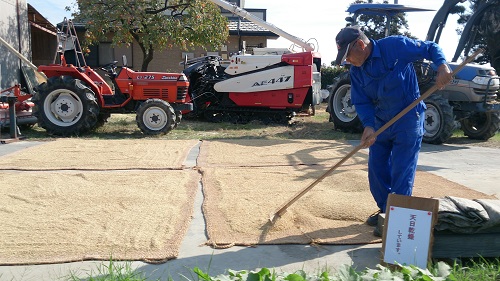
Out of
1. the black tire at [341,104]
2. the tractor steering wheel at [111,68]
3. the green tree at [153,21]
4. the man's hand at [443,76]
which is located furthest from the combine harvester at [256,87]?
the man's hand at [443,76]

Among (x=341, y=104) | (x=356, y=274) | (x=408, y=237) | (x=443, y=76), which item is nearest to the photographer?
(x=356, y=274)

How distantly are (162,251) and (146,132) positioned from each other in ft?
22.0

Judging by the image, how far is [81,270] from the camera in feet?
10.2

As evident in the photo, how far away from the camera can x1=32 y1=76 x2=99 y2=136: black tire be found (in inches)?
381

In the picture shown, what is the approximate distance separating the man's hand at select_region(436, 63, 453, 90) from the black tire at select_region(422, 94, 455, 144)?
18.0 feet

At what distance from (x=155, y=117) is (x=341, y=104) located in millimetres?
4065

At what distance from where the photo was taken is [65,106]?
32.3 ft

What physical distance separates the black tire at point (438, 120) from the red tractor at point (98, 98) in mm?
4762

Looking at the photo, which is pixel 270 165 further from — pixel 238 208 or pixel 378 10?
pixel 378 10

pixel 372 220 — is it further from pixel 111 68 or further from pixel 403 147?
pixel 111 68

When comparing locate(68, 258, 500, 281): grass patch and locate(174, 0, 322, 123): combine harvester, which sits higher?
locate(174, 0, 322, 123): combine harvester

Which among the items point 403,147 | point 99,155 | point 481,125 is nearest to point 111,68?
point 99,155

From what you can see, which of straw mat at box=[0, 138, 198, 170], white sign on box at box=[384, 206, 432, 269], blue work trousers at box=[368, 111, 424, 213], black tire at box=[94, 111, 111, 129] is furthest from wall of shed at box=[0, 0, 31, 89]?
white sign on box at box=[384, 206, 432, 269]

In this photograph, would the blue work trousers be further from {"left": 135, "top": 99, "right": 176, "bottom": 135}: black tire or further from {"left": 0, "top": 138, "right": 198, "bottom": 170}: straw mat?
{"left": 135, "top": 99, "right": 176, "bottom": 135}: black tire
